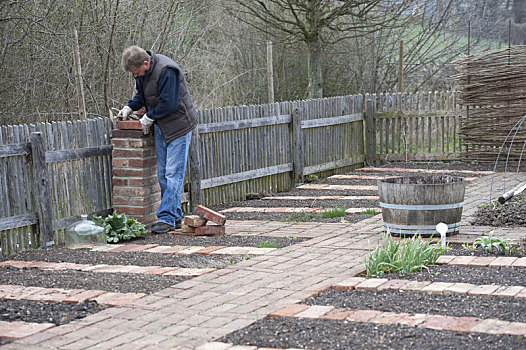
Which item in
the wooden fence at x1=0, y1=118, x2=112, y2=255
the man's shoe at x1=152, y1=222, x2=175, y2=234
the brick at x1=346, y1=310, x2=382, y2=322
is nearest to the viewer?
the brick at x1=346, y1=310, x2=382, y2=322

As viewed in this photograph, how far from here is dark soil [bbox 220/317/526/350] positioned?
144 inches

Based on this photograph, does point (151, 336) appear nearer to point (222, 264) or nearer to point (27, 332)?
point (27, 332)

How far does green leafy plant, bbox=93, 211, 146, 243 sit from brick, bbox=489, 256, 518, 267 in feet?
12.1

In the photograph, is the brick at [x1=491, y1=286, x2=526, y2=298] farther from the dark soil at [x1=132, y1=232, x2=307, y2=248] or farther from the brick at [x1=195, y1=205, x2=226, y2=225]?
the brick at [x1=195, y1=205, x2=226, y2=225]

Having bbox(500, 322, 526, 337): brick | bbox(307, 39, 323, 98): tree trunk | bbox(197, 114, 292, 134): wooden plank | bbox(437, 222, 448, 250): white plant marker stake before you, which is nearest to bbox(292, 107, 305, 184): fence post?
bbox(197, 114, 292, 134): wooden plank

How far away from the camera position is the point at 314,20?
14.5m

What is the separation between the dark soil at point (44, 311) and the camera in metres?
4.44

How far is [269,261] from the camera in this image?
586 cm

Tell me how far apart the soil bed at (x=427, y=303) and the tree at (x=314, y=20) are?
1016 cm

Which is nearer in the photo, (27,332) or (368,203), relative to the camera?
(27,332)

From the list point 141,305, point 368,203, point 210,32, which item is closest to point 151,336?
point 141,305

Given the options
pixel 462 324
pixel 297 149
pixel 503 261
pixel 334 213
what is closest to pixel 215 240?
pixel 334 213

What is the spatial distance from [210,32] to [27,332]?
508 inches

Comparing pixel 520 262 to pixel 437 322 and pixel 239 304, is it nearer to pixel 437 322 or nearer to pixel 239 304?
pixel 437 322
